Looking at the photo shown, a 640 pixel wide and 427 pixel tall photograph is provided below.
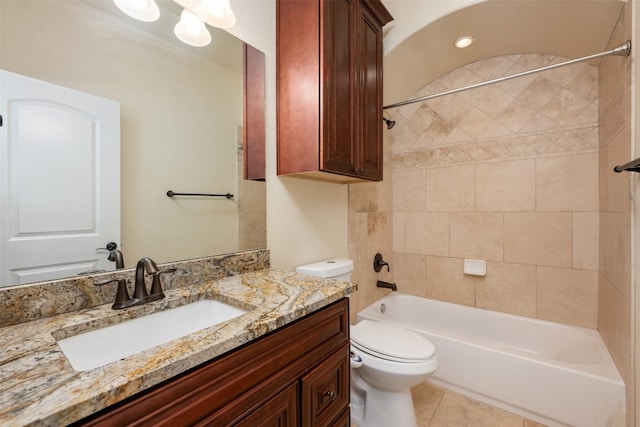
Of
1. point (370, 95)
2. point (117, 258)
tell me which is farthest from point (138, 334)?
point (370, 95)

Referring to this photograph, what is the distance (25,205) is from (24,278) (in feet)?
0.68

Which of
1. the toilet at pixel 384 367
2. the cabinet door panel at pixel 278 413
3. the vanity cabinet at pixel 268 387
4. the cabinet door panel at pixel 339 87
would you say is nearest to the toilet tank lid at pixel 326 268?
the toilet at pixel 384 367

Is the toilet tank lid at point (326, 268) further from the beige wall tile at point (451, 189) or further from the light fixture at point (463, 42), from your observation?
the light fixture at point (463, 42)

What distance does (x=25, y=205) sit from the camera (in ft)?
2.50

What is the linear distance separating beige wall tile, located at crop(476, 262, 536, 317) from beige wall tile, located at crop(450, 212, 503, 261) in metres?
0.11

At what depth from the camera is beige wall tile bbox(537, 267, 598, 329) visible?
1.86 metres

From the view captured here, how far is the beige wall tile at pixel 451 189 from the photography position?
7.52 ft

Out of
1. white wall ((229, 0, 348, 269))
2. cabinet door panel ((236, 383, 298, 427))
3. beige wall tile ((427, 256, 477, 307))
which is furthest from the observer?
beige wall tile ((427, 256, 477, 307))

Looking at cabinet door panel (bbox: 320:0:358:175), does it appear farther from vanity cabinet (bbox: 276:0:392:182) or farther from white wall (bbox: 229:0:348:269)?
white wall (bbox: 229:0:348:269)

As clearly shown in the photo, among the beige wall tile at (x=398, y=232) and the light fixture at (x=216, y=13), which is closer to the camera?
the light fixture at (x=216, y=13)

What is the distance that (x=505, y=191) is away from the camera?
84.4 inches

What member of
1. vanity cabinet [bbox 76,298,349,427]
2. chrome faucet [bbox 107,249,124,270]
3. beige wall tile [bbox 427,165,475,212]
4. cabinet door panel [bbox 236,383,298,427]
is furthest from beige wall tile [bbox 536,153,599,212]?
chrome faucet [bbox 107,249,124,270]

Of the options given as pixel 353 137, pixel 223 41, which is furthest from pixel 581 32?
pixel 223 41

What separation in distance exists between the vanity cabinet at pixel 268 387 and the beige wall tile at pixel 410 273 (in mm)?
1659
